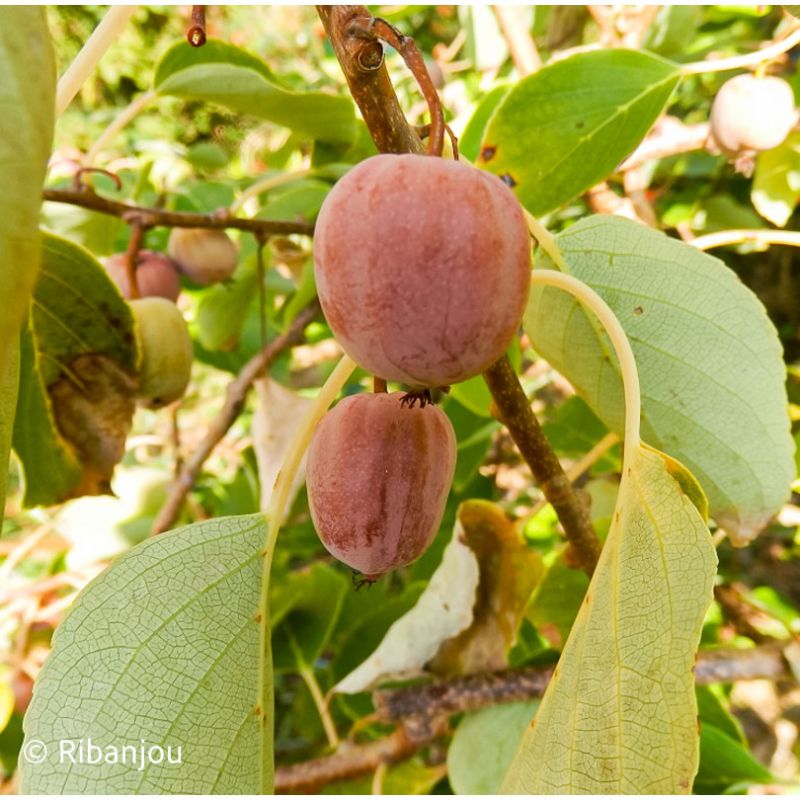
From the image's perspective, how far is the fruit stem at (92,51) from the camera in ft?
1.47

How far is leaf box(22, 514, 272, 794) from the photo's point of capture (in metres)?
0.42

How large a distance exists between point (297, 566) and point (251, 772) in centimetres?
108

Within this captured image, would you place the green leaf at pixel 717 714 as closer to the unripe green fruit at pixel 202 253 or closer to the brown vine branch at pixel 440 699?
the brown vine branch at pixel 440 699

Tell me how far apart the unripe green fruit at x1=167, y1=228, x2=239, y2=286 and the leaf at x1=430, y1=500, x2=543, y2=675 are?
1.43ft

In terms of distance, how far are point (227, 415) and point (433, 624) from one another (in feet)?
1.53

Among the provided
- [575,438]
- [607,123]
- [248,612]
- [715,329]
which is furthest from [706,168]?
[248,612]

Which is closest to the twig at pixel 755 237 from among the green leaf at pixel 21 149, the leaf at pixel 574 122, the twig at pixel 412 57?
the leaf at pixel 574 122

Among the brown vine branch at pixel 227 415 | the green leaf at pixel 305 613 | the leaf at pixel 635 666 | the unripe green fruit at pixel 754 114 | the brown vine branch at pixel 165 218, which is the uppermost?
the unripe green fruit at pixel 754 114

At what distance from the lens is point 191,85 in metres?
0.72

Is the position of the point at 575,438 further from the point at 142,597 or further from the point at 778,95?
the point at 142,597

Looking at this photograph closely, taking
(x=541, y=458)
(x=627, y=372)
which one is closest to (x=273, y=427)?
(x=541, y=458)

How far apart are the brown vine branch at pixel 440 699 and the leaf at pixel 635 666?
0.31 meters

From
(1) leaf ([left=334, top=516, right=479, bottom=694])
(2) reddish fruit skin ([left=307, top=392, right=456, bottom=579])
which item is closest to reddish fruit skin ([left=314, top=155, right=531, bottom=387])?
(2) reddish fruit skin ([left=307, top=392, right=456, bottom=579])

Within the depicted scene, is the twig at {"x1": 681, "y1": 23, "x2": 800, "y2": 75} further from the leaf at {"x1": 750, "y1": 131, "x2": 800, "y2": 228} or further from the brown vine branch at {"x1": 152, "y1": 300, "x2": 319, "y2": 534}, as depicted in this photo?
the brown vine branch at {"x1": 152, "y1": 300, "x2": 319, "y2": 534}
